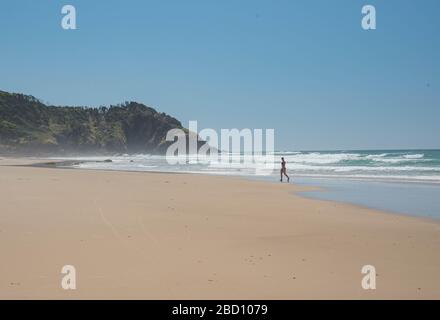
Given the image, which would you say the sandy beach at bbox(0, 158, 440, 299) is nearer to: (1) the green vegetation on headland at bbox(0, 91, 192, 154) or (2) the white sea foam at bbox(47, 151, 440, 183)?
(2) the white sea foam at bbox(47, 151, 440, 183)

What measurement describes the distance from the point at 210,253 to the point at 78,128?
112m

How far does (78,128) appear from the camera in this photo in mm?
111062

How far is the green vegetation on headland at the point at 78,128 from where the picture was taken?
9327cm

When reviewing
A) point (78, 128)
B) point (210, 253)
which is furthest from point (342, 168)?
point (78, 128)

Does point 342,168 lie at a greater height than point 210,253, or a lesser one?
lesser

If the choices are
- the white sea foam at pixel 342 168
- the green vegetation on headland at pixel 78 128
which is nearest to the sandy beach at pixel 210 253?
the white sea foam at pixel 342 168

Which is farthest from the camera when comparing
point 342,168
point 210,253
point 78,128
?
point 78,128

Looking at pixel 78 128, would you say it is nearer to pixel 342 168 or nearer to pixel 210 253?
pixel 342 168

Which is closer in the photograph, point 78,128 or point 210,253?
point 210,253

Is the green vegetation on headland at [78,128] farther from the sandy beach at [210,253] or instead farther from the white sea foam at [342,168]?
the sandy beach at [210,253]

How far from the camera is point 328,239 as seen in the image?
7.03 m

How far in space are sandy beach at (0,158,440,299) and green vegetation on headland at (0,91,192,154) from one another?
3440 inches
